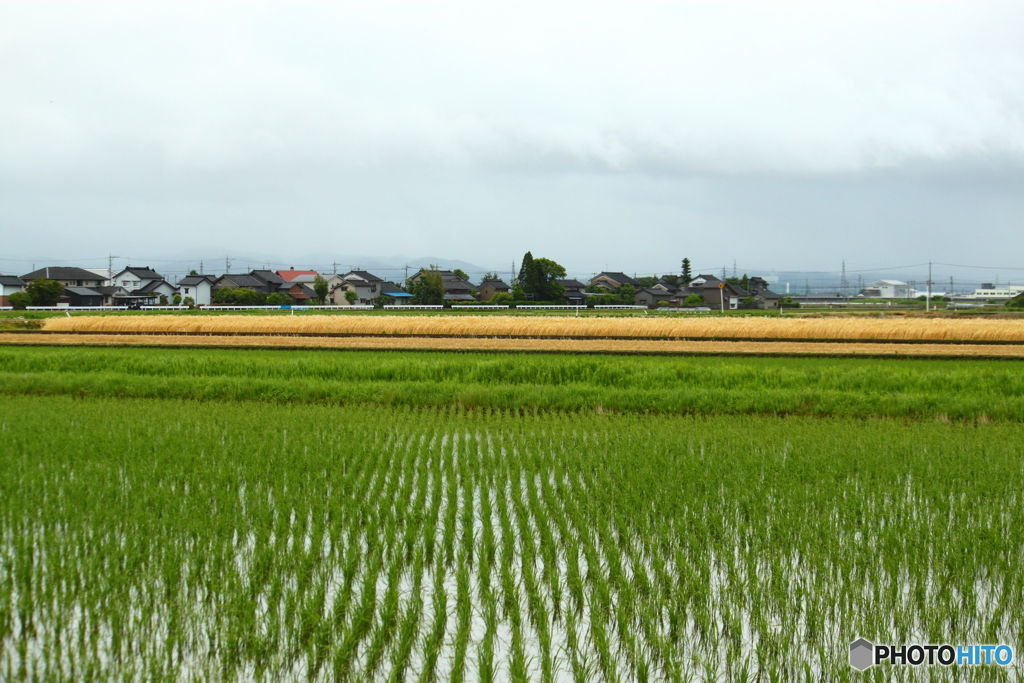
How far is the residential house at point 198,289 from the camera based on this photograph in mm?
71125

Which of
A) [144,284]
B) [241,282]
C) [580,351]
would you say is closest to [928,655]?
[580,351]

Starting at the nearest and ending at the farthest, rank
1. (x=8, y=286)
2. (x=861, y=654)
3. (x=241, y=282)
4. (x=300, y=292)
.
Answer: (x=861, y=654) → (x=8, y=286) → (x=241, y=282) → (x=300, y=292)

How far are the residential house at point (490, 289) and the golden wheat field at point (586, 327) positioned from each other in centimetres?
4884

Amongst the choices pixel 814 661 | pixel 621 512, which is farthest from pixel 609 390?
pixel 814 661

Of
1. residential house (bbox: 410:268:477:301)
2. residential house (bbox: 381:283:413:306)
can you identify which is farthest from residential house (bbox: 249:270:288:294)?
residential house (bbox: 410:268:477:301)

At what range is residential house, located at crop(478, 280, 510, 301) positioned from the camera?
265 ft

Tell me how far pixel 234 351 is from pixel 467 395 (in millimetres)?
11955

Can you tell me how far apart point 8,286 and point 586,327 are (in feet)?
197

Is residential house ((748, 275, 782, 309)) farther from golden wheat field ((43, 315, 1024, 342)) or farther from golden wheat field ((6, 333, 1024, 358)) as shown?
golden wheat field ((6, 333, 1024, 358))

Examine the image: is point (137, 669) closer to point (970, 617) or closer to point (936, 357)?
point (970, 617)

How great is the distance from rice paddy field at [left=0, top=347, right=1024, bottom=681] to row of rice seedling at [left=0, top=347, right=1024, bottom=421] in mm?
1003

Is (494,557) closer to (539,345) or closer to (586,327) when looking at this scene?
(539,345)

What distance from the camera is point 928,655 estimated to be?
14.3 ft

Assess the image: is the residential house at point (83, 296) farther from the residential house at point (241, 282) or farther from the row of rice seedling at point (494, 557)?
the row of rice seedling at point (494, 557)
